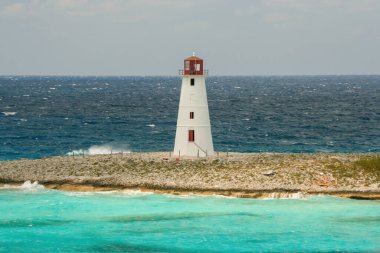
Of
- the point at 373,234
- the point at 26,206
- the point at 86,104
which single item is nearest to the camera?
the point at 373,234

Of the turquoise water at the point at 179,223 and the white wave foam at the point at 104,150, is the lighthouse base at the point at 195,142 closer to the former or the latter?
the turquoise water at the point at 179,223

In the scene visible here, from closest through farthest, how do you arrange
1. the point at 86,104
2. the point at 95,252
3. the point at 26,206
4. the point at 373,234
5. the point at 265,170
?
the point at 95,252 < the point at 373,234 < the point at 26,206 < the point at 265,170 < the point at 86,104

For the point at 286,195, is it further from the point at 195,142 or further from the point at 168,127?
the point at 168,127

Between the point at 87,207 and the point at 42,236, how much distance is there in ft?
26.7

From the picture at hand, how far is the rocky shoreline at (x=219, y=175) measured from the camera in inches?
2325

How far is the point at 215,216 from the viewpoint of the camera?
52.7m

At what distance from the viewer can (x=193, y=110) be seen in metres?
67.0

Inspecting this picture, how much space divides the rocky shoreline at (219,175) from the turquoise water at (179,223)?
1441mm

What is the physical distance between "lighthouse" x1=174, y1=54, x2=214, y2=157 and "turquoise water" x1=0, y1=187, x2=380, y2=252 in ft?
32.2

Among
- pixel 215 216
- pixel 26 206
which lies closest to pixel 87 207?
pixel 26 206

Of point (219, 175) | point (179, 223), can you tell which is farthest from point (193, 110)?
point (179, 223)

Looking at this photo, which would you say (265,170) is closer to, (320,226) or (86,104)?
(320,226)

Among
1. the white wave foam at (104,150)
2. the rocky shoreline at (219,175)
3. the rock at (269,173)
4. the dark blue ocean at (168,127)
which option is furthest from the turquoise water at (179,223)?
the dark blue ocean at (168,127)

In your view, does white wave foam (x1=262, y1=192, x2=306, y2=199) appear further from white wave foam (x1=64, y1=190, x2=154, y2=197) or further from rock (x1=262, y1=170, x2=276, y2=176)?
white wave foam (x1=64, y1=190, x2=154, y2=197)
